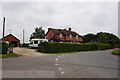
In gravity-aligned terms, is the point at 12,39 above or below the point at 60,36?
below

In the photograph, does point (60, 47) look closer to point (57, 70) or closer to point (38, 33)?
point (57, 70)

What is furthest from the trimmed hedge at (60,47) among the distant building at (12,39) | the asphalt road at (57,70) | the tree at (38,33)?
the tree at (38,33)

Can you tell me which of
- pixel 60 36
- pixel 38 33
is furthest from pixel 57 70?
pixel 38 33

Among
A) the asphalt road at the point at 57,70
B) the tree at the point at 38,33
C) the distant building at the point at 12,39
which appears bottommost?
the asphalt road at the point at 57,70

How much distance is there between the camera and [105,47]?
49812mm

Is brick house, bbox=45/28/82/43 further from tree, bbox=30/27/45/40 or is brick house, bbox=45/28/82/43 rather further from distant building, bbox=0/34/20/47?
distant building, bbox=0/34/20/47

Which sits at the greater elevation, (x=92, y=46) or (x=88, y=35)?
(x=88, y=35)

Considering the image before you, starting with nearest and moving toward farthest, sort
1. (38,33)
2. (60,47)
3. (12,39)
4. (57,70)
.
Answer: (57,70) → (60,47) → (12,39) → (38,33)

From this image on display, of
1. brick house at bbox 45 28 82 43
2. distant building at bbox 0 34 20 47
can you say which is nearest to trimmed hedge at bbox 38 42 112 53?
brick house at bbox 45 28 82 43

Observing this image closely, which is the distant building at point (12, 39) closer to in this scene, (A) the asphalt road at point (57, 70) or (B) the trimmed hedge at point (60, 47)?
(B) the trimmed hedge at point (60, 47)

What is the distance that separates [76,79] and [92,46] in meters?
37.5

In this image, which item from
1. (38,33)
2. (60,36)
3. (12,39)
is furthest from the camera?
(38,33)

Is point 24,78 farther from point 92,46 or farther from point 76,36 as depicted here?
point 76,36

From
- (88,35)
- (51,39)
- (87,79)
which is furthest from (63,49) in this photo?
(88,35)
